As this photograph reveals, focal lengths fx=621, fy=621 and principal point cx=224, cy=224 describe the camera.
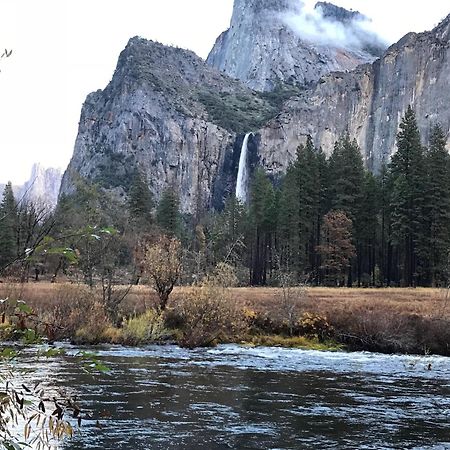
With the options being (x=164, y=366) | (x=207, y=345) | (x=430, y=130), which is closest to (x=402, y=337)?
(x=207, y=345)

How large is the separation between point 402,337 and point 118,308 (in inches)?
522

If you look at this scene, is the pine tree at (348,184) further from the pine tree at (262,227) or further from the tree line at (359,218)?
the pine tree at (262,227)

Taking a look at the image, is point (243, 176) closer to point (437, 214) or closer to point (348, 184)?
point (348, 184)

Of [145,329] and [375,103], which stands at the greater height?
[375,103]

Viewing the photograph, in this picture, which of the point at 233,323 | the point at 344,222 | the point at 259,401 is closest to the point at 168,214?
the point at 344,222

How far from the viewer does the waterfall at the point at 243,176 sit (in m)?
157

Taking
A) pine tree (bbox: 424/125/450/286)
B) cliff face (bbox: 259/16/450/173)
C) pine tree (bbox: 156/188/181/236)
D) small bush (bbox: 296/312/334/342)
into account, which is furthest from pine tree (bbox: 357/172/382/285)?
cliff face (bbox: 259/16/450/173)

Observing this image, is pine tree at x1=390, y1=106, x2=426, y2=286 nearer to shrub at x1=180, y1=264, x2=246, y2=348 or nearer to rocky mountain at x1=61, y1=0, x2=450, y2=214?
shrub at x1=180, y1=264, x2=246, y2=348

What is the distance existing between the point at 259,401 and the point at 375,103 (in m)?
Result: 153

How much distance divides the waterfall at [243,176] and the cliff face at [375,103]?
21.4ft

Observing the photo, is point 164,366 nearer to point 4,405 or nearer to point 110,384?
point 110,384

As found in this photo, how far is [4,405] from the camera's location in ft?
12.9

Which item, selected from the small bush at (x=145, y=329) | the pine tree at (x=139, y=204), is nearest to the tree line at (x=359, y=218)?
the pine tree at (x=139, y=204)

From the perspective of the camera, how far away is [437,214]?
5753 centimetres
